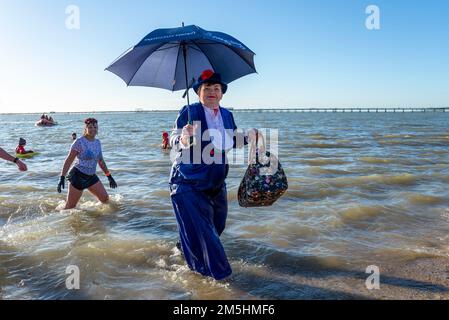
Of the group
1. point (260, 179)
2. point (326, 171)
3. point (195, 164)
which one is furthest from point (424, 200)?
point (195, 164)

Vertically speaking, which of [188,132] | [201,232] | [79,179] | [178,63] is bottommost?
[201,232]

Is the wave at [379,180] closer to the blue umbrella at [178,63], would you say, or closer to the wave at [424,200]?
the wave at [424,200]

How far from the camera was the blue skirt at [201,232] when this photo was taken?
406cm

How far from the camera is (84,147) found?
6.93 meters

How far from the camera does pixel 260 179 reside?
169 inches

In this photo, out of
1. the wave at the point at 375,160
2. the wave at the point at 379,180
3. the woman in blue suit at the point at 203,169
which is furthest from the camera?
the wave at the point at 375,160

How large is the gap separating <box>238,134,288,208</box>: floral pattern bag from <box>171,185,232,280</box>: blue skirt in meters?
0.32

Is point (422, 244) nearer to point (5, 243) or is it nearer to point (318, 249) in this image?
point (318, 249)

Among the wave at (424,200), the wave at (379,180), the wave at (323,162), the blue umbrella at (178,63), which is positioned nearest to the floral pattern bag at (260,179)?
the blue umbrella at (178,63)

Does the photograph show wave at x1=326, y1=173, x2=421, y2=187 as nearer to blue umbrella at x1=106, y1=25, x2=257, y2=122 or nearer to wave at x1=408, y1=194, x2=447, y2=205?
wave at x1=408, y1=194, x2=447, y2=205

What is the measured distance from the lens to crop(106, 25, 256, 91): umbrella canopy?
4531 mm

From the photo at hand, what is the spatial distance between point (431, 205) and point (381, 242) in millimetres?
2682

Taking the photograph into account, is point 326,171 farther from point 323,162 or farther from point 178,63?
point 178,63
